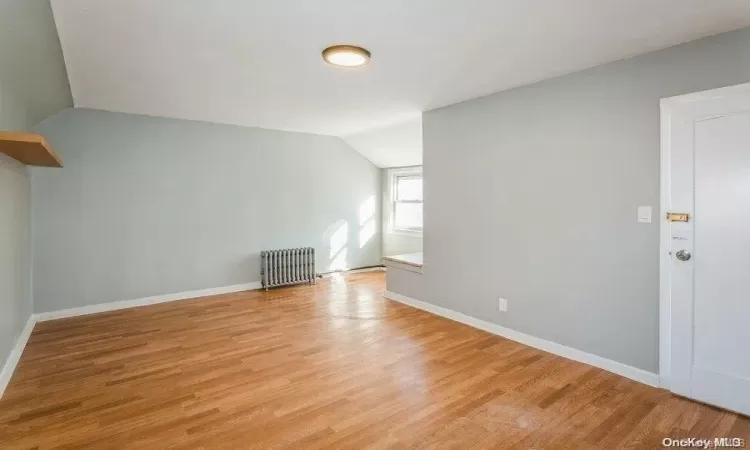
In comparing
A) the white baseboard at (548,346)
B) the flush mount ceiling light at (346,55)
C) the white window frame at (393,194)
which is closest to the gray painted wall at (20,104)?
the flush mount ceiling light at (346,55)

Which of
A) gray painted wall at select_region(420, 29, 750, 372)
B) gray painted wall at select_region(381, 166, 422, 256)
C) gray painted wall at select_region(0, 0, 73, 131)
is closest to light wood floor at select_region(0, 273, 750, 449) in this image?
gray painted wall at select_region(420, 29, 750, 372)

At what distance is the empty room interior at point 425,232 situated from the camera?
88.2 inches

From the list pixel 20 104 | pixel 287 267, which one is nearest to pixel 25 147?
pixel 20 104

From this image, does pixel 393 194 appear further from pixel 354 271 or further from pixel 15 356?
pixel 15 356

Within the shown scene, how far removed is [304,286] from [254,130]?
2384 mm

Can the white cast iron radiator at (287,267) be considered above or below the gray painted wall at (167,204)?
below

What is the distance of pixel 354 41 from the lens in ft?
8.42

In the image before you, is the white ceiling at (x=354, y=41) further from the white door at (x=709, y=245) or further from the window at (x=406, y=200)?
the window at (x=406, y=200)

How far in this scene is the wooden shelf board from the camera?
221 cm

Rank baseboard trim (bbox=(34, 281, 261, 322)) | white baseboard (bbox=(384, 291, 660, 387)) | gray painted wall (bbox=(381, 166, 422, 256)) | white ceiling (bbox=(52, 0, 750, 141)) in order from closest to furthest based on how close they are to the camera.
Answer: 1. white ceiling (bbox=(52, 0, 750, 141))
2. white baseboard (bbox=(384, 291, 660, 387))
3. baseboard trim (bbox=(34, 281, 261, 322))
4. gray painted wall (bbox=(381, 166, 422, 256))

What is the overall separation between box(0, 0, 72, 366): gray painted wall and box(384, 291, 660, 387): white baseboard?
3691 millimetres

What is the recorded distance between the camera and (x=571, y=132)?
3.17m

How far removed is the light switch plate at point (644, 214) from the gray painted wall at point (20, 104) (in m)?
3.74

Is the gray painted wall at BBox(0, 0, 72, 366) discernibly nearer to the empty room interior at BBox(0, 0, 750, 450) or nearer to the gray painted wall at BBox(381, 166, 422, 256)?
the empty room interior at BBox(0, 0, 750, 450)
